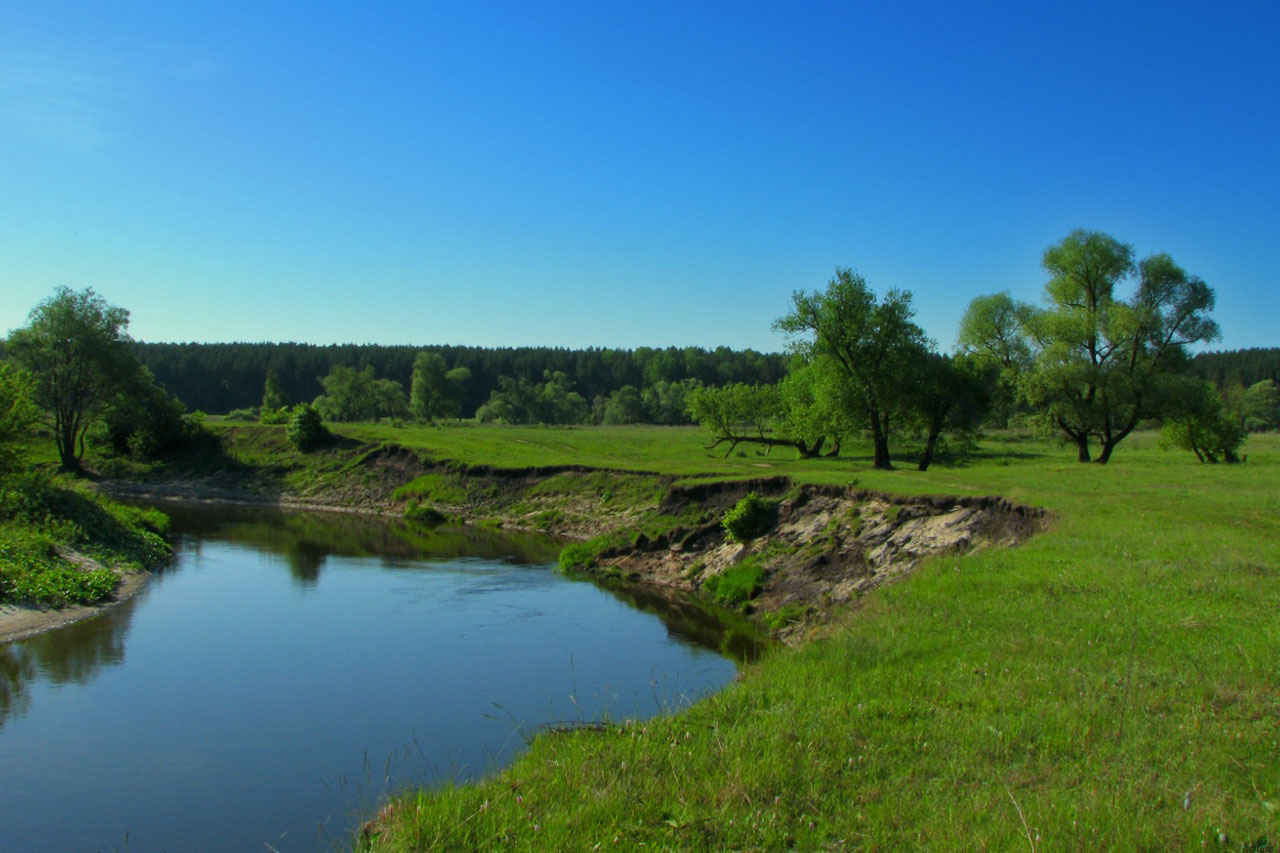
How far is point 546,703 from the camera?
16.8 meters

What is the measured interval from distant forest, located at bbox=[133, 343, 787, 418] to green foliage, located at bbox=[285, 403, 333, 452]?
80.6m

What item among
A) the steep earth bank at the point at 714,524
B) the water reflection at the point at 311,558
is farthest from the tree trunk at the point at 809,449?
the water reflection at the point at 311,558

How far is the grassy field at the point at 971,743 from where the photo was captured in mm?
7621

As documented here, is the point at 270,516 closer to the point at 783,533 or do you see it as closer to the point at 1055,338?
the point at 783,533

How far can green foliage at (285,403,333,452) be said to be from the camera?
6413 centimetres

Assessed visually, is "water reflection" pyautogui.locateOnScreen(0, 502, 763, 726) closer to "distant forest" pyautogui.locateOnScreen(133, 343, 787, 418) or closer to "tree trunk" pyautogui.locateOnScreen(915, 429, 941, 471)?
"tree trunk" pyautogui.locateOnScreen(915, 429, 941, 471)

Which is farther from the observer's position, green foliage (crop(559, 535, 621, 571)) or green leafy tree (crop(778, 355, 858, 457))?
green leafy tree (crop(778, 355, 858, 457))

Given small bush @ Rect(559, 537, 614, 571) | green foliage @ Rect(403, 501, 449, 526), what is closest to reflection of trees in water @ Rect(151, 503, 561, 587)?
green foliage @ Rect(403, 501, 449, 526)

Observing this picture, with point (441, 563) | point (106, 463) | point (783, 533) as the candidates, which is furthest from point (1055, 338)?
point (106, 463)

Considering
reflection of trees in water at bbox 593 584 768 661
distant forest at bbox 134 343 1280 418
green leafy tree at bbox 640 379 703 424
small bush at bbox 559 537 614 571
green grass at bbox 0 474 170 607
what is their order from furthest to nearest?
1. distant forest at bbox 134 343 1280 418
2. green leafy tree at bbox 640 379 703 424
3. small bush at bbox 559 537 614 571
4. green grass at bbox 0 474 170 607
5. reflection of trees in water at bbox 593 584 768 661

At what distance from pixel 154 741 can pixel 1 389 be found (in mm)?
22356

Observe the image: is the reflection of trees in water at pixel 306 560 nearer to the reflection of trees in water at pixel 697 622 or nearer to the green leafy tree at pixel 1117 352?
the reflection of trees in water at pixel 697 622

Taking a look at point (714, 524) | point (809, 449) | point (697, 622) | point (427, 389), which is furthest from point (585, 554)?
point (427, 389)

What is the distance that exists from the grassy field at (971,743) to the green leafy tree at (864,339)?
26.0 m
